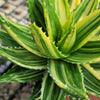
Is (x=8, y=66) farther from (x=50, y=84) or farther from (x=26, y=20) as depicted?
(x=50, y=84)

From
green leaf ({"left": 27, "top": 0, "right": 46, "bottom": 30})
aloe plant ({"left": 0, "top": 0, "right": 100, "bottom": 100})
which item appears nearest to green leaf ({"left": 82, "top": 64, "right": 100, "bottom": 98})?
aloe plant ({"left": 0, "top": 0, "right": 100, "bottom": 100})

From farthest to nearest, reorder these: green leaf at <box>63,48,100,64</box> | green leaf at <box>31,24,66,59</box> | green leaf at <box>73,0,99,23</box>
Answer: green leaf at <box>73,0,99,23</box>, green leaf at <box>63,48,100,64</box>, green leaf at <box>31,24,66,59</box>

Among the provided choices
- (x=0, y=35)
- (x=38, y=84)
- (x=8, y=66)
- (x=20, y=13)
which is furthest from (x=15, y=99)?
(x=20, y=13)

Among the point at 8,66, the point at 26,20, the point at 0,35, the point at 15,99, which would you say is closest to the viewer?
the point at 0,35

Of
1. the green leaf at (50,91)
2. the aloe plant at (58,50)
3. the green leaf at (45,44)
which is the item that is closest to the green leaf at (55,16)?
the aloe plant at (58,50)

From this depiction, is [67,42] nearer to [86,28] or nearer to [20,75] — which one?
[86,28]

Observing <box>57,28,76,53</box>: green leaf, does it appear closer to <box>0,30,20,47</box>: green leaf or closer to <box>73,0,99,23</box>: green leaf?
<box>73,0,99,23</box>: green leaf

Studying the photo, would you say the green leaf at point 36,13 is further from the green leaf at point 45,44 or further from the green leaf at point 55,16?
the green leaf at point 45,44
